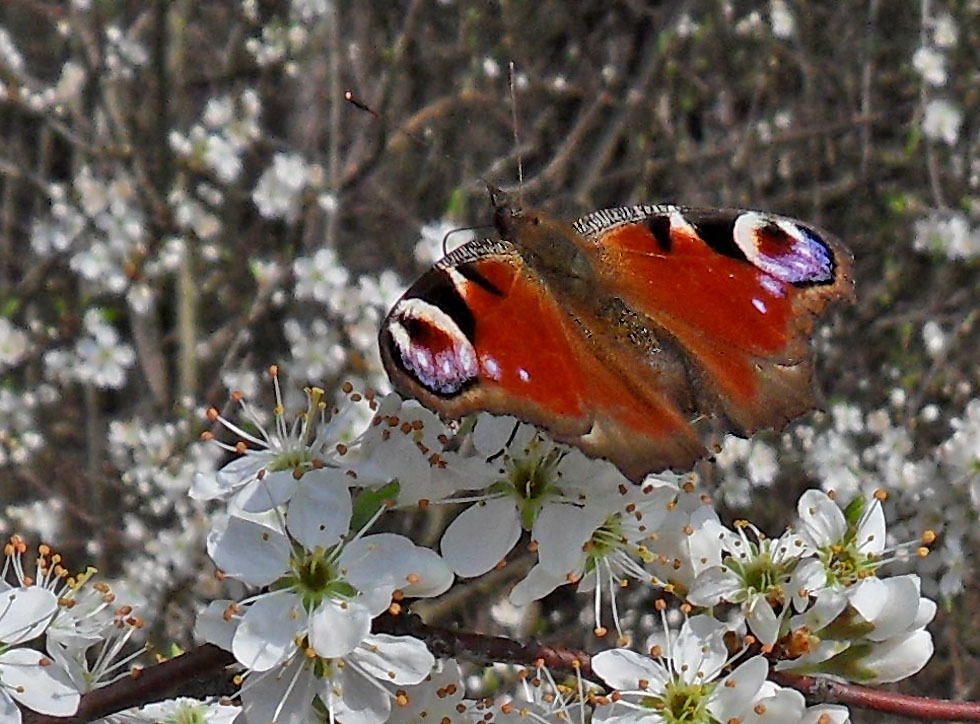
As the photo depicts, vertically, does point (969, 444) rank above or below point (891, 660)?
above

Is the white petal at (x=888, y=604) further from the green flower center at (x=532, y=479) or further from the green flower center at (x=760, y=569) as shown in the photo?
the green flower center at (x=532, y=479)

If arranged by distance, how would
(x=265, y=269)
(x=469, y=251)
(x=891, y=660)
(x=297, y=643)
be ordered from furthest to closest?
(x=265, y=269) < (x=469, y=251) < (x=891, y=660) < (x=297, y=643)

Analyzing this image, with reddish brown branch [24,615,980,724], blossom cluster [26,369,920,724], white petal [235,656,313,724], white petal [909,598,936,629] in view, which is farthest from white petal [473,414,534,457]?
white petal [909,598,936,629]

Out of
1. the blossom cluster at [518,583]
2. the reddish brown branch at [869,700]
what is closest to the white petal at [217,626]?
the blossom cluster at [518,583]

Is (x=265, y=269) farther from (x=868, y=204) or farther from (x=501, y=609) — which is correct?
(x=868, y=204)

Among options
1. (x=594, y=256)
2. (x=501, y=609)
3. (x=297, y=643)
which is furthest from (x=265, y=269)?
(x=297, y=643)

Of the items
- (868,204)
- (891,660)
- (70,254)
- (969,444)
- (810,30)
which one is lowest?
(891,660)

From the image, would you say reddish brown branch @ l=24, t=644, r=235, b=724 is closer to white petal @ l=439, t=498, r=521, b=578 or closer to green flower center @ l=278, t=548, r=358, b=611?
green flower center @ l=278, t=548, r=358, b=611

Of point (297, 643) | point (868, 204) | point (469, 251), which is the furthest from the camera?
point (868, 204)
